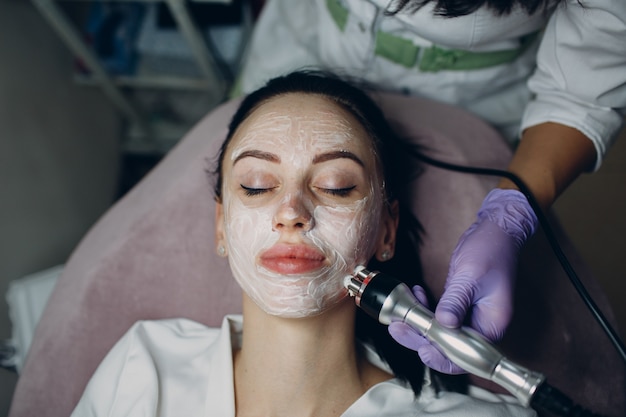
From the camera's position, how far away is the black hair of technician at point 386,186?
3.50ft

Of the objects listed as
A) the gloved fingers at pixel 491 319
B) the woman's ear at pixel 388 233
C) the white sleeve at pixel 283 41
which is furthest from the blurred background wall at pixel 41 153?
the gloved fingers at pixel 491 319

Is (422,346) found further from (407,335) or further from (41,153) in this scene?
(41,153)

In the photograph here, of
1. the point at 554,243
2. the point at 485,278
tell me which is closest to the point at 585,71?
the point at 554,243

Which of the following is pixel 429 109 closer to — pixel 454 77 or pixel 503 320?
pixel 454 77

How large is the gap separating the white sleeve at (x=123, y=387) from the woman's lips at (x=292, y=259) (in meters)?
0.40

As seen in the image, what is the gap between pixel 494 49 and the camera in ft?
3.89

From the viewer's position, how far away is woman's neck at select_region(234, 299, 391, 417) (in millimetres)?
960

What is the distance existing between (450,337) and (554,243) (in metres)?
0.38

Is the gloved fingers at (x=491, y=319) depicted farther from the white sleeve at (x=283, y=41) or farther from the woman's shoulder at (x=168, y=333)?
the white sleeve at (x=283, y=41)

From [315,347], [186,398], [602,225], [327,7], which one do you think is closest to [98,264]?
[186,398]

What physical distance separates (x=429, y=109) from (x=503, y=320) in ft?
2.02

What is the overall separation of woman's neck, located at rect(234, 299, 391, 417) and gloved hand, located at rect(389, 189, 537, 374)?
0.46 ft

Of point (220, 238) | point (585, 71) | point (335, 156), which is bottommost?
point (220, 238)

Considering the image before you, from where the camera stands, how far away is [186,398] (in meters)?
1.04
